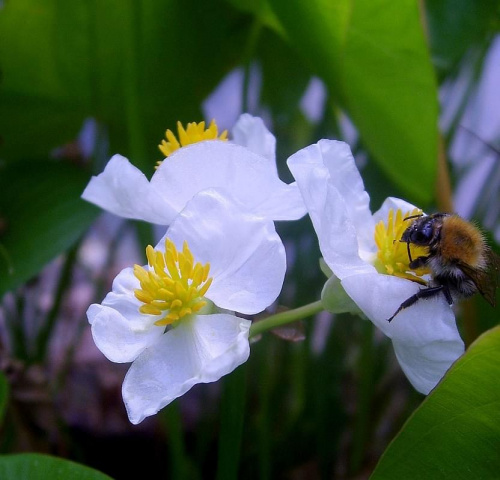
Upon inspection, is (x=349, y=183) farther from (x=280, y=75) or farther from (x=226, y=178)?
(x=280, y=75)

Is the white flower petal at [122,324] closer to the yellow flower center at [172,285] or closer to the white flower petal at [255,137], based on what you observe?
the yellow flower center at [172,285]

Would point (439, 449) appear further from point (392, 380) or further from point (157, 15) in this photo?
point (392, 380)

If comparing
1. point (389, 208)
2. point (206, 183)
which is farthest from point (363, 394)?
point (206, 183)

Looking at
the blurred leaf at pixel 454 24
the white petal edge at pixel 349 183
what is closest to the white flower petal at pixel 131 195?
the white petal edge at pixel 349 183

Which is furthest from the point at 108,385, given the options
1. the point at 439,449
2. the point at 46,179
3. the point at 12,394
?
the point at 439,449

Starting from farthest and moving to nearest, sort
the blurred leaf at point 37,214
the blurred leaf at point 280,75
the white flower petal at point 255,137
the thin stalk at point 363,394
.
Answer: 1. the blurred leaf at point 280,75
2. the thin stalk at point 363,394
3. the blurred leaf at point 37,214
4. the white flower petal at point 255,137

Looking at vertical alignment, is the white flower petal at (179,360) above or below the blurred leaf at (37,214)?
above
